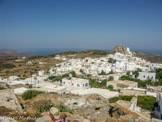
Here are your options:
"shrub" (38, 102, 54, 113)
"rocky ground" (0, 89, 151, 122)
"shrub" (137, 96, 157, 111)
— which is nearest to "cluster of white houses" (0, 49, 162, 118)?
"shrub" (137, 96, 157, 111)

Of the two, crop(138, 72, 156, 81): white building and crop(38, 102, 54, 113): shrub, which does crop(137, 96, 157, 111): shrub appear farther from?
crop(138, 72, 156, 81): white building

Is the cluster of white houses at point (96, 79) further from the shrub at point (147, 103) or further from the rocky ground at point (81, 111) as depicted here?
the rocky ground at point (81, 111)

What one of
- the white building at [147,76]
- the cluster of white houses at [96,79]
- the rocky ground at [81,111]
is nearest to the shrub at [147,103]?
the cluster of white houses at [96,79]

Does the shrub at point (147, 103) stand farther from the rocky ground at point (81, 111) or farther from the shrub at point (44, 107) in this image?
the shrub at point (44, 107)

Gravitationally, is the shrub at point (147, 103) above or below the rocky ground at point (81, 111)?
below

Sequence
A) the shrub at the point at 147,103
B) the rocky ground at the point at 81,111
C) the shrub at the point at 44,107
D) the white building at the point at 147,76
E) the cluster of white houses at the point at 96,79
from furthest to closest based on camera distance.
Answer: the white building at the point at 147,76 → the cluster of white houses at the point at 96,79 → the shrub at the point at 147,103 → the shrub at the point at 44,107 → the rocky ground at the point at 81,111

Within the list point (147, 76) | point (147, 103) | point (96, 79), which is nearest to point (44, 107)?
point (147, 103)

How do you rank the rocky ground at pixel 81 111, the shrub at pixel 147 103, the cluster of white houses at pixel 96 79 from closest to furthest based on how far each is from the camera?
the rocky ground at pixel 81 111, the shrub at pixel 147 103, the cluster of white houses at pixel 96 79

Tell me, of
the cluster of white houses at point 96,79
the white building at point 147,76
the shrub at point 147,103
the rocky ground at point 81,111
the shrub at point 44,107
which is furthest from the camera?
the white building at point 147,76

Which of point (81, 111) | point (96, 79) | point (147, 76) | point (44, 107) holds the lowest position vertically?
point (96, 79)

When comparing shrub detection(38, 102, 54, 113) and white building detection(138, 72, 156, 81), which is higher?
shrub detection(38, 102, 54, 113)

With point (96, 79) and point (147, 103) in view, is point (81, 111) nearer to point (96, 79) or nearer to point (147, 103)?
point (147, 103)

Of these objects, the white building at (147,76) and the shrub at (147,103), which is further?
the white building at (147,76)

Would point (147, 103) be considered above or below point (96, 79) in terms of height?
above
